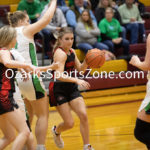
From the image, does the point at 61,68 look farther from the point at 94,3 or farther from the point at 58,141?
the point at 94,3

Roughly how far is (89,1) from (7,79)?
7.28m

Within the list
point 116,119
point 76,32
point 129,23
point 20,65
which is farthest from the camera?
point 129,23

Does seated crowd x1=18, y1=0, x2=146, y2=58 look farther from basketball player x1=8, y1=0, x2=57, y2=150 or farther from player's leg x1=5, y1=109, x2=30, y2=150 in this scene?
player's leg x1=5, y1=109, x2=30, y2=150

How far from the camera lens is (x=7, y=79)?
3.81 m

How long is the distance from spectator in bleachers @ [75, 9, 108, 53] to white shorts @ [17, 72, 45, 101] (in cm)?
442

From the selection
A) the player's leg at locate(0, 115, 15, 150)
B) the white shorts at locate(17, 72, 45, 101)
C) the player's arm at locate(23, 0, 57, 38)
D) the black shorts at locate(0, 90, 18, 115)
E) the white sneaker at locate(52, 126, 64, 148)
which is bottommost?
the white sneaker at locate(52, 126, 64, 148)

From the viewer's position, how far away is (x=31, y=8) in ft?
30.0

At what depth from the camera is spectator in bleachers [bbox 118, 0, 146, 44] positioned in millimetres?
10156

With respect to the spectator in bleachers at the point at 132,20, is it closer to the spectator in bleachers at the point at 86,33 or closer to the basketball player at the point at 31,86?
the spectator in bleachers at the point at 86,33

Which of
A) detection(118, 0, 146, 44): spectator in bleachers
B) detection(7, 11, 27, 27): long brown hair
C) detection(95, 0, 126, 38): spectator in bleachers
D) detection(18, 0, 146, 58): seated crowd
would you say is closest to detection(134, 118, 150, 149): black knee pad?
detection(7, 11, 27, 27): long brown hair

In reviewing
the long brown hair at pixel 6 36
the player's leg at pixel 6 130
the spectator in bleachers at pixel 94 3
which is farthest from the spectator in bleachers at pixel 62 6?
the player's leg at pixel 6 130

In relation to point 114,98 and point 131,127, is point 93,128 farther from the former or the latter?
point 114,98

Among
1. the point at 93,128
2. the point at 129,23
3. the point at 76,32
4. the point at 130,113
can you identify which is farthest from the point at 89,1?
the point at 93,128

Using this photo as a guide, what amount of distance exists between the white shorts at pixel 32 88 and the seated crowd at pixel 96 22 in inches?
162
